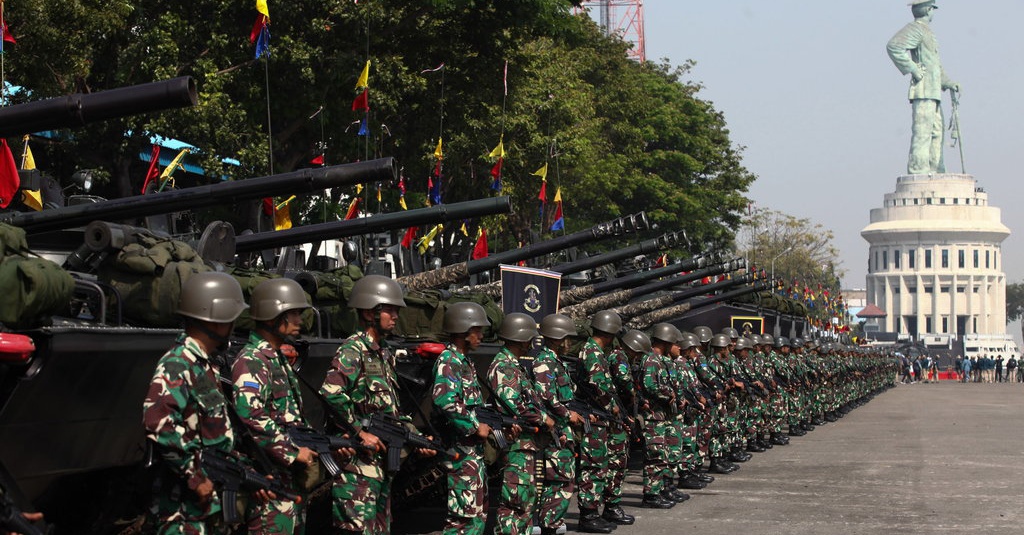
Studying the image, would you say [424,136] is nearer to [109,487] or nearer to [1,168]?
[1,168]

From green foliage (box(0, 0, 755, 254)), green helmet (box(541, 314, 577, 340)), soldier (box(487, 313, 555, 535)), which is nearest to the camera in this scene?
soldier (box(487, 313, 555, 535))

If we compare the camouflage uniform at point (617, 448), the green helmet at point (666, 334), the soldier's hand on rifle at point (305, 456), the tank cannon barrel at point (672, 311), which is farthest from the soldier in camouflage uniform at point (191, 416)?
the tank cannon barrel at point (672, 311)

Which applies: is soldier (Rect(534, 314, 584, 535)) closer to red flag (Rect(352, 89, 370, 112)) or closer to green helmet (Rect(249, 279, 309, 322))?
green helmet (Rect(249, 279, 309, 322))

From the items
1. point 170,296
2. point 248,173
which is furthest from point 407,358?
point 248,173

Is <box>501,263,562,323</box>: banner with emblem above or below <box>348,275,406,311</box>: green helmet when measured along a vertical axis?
above

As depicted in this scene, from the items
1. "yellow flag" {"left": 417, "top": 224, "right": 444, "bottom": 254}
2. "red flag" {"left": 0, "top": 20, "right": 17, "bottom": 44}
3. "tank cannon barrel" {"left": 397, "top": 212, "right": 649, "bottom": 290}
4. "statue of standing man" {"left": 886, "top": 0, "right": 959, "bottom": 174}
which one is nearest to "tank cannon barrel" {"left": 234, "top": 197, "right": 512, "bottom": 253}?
"tank cannon barrel" {"left": 397, "top": 212, "right": 649, "bottom": 290}

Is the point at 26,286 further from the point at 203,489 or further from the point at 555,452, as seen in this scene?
the point at 555,452

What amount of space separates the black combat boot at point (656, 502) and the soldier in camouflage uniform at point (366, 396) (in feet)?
18.8

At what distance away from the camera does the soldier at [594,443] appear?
39.8ft

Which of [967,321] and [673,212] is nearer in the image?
[673,212]

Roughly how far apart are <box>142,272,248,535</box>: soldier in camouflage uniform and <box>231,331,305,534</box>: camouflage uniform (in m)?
0.29

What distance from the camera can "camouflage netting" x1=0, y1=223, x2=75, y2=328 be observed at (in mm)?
6543

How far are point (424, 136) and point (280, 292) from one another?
20062 millimetres

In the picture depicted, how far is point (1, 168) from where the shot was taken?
14727 mm
